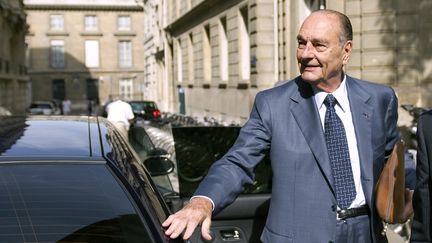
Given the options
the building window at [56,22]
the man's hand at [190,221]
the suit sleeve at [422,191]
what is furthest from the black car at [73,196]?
the building window at [56,22]

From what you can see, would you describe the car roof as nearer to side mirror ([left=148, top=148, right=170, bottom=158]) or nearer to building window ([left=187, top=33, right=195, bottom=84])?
side mirror ([left=148, top=148, right=170, bottom=158])

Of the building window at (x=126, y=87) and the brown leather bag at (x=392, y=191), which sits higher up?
the building window at (x=126, y=87)

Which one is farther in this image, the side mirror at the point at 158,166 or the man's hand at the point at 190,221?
the side mirror at the point at 158,166

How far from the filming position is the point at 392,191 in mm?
2484

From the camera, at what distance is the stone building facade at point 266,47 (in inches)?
465

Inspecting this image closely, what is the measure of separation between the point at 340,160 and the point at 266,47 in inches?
544

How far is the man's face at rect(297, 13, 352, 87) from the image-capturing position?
2.52 metres

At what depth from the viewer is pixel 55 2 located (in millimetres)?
59625

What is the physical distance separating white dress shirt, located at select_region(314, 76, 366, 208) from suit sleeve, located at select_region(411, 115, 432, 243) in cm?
23

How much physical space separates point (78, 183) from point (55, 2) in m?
60.6

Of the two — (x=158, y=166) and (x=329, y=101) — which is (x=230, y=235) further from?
(x=329, y=101)

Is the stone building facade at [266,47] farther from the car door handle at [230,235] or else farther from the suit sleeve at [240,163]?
the suit sleeve at [240,163]

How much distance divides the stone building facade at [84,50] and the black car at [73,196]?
57.6m

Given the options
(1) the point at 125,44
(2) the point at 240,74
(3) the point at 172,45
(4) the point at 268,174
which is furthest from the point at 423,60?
(1) the point at 125,44
